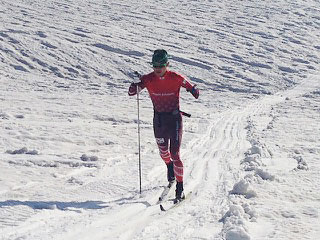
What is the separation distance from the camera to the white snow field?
5.64 metres

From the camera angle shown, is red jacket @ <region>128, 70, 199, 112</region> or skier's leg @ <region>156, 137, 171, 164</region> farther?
skier's leg @ <region>156, 137, 171, 164</region>

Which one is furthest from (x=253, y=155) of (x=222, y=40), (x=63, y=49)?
(x=222, y=40)

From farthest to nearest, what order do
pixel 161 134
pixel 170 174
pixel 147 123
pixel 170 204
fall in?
pixel 147 123
pixel 170 174
pixel 161 134
pixel 170 204

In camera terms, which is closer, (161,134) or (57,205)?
(57,205)

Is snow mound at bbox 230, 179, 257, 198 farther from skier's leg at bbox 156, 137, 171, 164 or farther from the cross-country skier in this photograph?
skier's leg at bbox 156, 137, 171, 164

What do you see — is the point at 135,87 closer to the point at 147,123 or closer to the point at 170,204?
the point at 170,204

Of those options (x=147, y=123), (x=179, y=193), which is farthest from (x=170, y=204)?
(x=147, y=123)

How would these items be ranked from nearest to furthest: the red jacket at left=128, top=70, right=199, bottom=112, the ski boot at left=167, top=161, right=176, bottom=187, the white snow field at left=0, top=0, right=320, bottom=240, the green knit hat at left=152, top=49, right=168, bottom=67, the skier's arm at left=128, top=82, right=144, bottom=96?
the white snow field at left=0, top=0, right=320, bottom=240 < the green knit hat at left=152, top=49, right=168, bottom=67 < the red jacket at left=128, top=70, right=199, bottom=112 < the skier's arm at left=128, top=82, right=144, bottom=96 < the ski boot at left=167, top=161, right=176, bottom=187

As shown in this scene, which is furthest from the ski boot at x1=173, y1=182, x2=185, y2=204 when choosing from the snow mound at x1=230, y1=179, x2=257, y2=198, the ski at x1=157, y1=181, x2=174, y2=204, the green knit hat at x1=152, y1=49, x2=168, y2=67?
the green knit hat at x1=152, y1=49, x2=168, y2=67

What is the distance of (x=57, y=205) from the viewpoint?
20.0 feet

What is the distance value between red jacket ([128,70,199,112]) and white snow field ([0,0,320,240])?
1270 mm

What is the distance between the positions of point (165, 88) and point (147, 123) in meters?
7.11

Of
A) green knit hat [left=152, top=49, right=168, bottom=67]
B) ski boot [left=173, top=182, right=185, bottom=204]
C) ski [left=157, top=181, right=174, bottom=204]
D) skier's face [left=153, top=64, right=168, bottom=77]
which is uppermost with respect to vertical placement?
green knit hat [left=152, top=49, right=168, bottom=67]

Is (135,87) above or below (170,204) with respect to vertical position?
above
